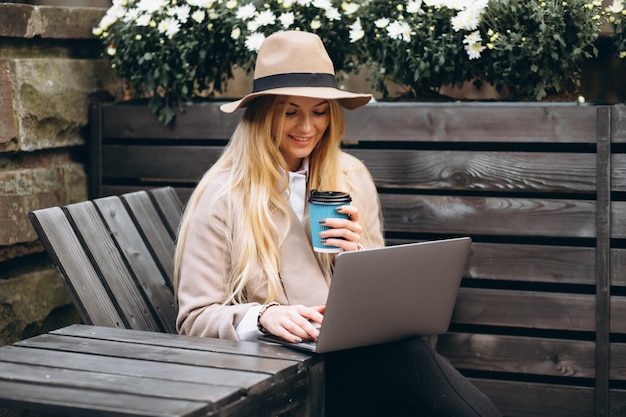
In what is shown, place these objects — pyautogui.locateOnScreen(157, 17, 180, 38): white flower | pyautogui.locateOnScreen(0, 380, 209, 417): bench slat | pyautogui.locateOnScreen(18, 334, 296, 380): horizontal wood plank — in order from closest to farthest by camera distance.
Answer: pyautogui.locateOnScreen(0, 380, 209, 417): bench slat
pyautogui.locateOnScreen(18, 334, 296, 380): horizontal wood plank
pyautogui.locateOnScreen(157, 17, 180, 38): white flower

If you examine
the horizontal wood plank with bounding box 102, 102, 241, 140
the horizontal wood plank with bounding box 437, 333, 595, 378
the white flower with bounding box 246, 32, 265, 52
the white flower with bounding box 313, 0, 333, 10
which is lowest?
the horizontal wood plank with bounding box 437, 333, 595, 378

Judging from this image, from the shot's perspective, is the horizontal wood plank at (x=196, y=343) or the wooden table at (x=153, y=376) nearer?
the wooden table at (x=153, y=376)

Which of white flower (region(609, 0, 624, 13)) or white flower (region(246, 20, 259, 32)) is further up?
white flower (region(609, 0, 624, 13))

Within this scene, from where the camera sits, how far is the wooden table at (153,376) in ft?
5.65

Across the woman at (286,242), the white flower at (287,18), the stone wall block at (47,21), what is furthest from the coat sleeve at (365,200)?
the stone wall block at (47,21)

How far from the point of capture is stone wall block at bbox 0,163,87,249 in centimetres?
312

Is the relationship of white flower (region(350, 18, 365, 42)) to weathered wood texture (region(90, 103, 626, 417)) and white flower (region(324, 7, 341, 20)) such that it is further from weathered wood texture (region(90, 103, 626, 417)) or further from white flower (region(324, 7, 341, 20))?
weathered wood texture (region(90, 103, 626, 417))

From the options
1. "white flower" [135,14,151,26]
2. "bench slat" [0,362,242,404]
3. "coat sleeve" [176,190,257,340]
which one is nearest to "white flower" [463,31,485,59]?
"coat sleeve" [176,190,257,340]

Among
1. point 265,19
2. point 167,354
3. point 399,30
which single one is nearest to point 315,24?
point 265,19

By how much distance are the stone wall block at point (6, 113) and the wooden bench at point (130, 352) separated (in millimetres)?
438

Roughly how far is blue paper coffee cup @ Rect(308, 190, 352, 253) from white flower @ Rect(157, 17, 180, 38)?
1382 mm

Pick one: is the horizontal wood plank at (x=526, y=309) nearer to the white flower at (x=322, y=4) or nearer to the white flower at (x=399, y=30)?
the white flower at (x=399, y=30)

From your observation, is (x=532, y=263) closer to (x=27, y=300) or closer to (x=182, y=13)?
(x=182, y=13)

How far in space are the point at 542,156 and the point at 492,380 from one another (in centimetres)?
81
